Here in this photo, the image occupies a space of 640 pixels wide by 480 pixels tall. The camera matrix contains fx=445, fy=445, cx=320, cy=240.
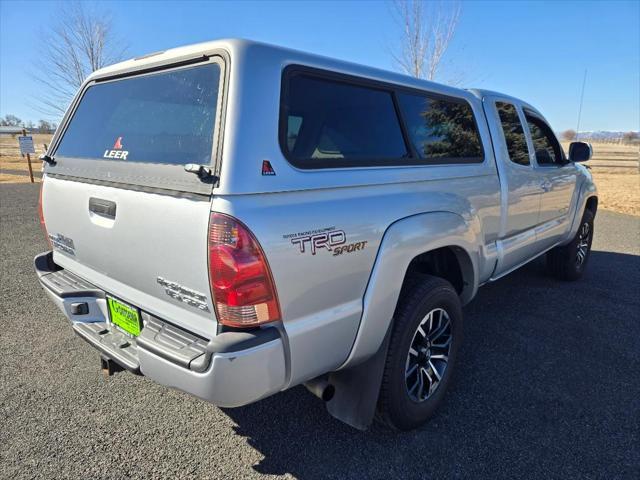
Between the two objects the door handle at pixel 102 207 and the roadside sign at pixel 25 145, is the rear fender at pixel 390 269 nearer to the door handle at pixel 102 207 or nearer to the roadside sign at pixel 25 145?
the door handle at pixel 102 207

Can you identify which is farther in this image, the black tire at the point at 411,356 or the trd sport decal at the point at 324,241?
the black tire at the point at 411,356

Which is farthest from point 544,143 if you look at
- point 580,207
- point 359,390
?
point 359,390

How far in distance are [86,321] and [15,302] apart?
2.53m

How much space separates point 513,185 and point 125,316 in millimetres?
2940

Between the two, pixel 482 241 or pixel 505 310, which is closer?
pixel 482 241

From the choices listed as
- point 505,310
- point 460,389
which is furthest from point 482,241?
point 505,310

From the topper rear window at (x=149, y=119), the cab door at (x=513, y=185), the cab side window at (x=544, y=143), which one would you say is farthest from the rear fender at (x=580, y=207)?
the topper rear window at (x=149, y=119)

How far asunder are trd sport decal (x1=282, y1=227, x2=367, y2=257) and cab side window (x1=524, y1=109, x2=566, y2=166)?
2861mm

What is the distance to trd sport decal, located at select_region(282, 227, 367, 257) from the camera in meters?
1.79

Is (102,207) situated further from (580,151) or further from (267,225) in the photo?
(580,151)

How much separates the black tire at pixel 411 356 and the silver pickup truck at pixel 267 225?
0.01 meters

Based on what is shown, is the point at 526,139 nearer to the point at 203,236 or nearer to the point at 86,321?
the point at 203,236

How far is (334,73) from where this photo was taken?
217 centimetres

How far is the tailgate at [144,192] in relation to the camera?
1.79 m
